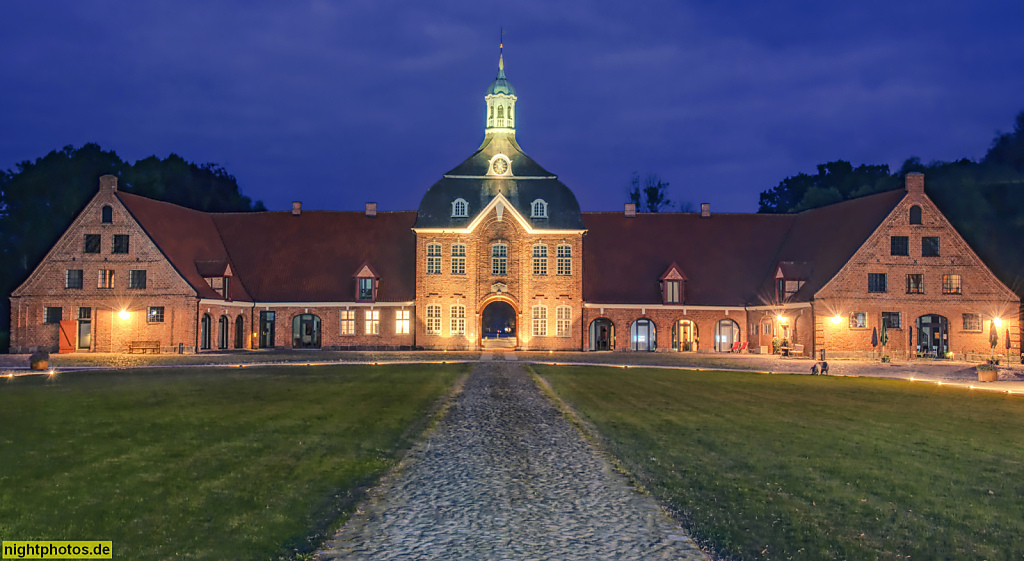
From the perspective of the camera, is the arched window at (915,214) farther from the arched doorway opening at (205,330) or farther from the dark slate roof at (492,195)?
the arched doorway opening at (205,330)

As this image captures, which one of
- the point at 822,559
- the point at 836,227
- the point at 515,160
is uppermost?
the point at 515,160

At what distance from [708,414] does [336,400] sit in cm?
885

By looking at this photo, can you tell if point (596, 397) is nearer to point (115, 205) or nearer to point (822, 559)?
point (822, 559)

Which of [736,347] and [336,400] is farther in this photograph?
[736,347]

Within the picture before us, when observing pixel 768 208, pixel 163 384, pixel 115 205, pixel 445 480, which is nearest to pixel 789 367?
pixel 163 384

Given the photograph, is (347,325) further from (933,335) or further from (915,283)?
(933,335)

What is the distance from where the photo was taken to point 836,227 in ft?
159

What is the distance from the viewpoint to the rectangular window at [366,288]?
170ft

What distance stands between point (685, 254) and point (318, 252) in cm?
2432

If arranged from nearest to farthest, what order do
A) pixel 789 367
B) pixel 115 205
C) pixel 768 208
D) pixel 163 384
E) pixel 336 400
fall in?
pixel 336 400 → pixel 163 384 → pixel 789 367 → pixel 115 205 → pixel 768 208

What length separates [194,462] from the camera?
11617 mm

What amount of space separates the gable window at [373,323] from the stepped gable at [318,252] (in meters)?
1.10

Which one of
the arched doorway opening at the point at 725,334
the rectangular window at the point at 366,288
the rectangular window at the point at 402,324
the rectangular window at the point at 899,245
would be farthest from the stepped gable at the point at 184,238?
the rectangular window at the point at 899,245

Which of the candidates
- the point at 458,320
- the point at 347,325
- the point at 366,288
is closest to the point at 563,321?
the point at 458,320
